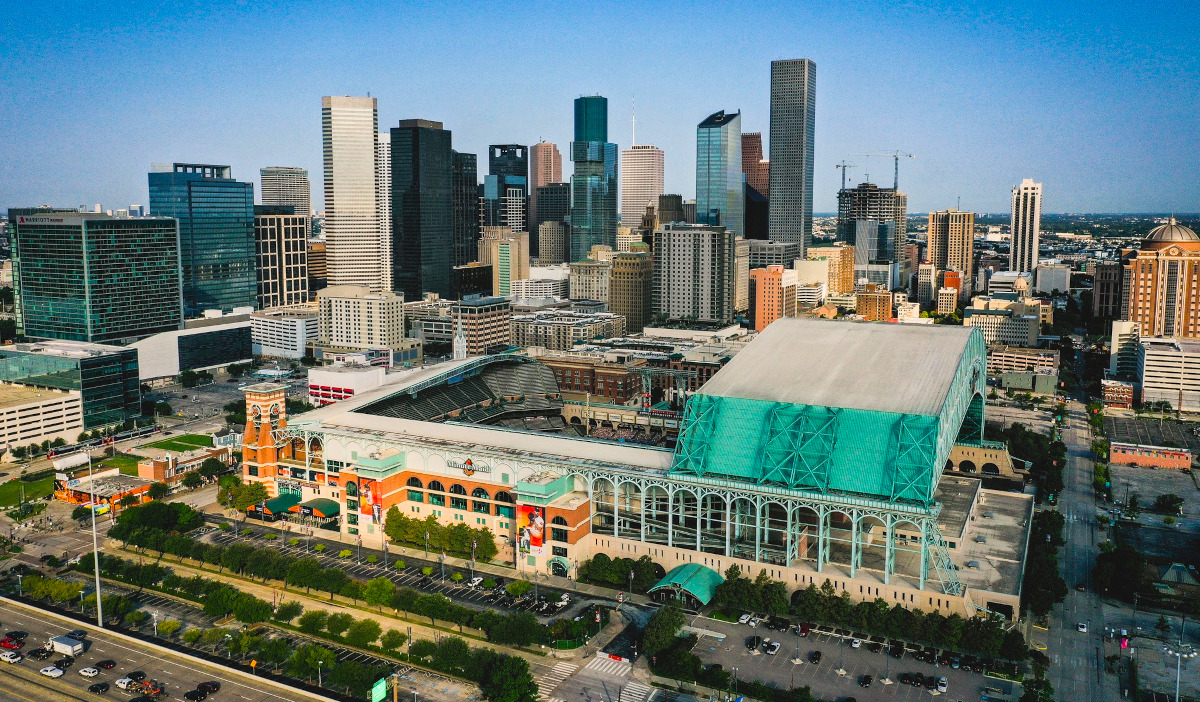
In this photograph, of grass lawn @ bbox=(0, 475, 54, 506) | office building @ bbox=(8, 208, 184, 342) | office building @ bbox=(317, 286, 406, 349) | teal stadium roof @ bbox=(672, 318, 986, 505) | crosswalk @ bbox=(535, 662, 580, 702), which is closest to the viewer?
crosswalk @ bbox=(535, 662, 580, 702)

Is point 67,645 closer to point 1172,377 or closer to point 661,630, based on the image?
point 661,630

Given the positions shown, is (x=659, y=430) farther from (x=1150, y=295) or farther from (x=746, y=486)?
(x=1150, y=295)

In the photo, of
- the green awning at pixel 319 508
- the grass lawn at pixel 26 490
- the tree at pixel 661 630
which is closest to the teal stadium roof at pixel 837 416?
the tree at pixel 661 630

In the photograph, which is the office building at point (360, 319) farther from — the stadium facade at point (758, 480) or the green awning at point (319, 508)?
the green awning at point (319, 508)

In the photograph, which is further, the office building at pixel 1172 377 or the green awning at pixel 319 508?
the office building at pixel 1172 377

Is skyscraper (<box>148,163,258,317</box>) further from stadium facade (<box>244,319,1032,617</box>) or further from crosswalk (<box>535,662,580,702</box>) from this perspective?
crosswalk (<box>535,662,580,702</box>)

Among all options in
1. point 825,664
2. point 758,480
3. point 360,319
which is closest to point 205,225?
point 360,319

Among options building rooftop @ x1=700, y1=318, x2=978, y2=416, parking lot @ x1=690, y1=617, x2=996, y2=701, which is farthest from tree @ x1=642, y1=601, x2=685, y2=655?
building rooftop @ x1=700, y1=318, x2=978, y2=416
